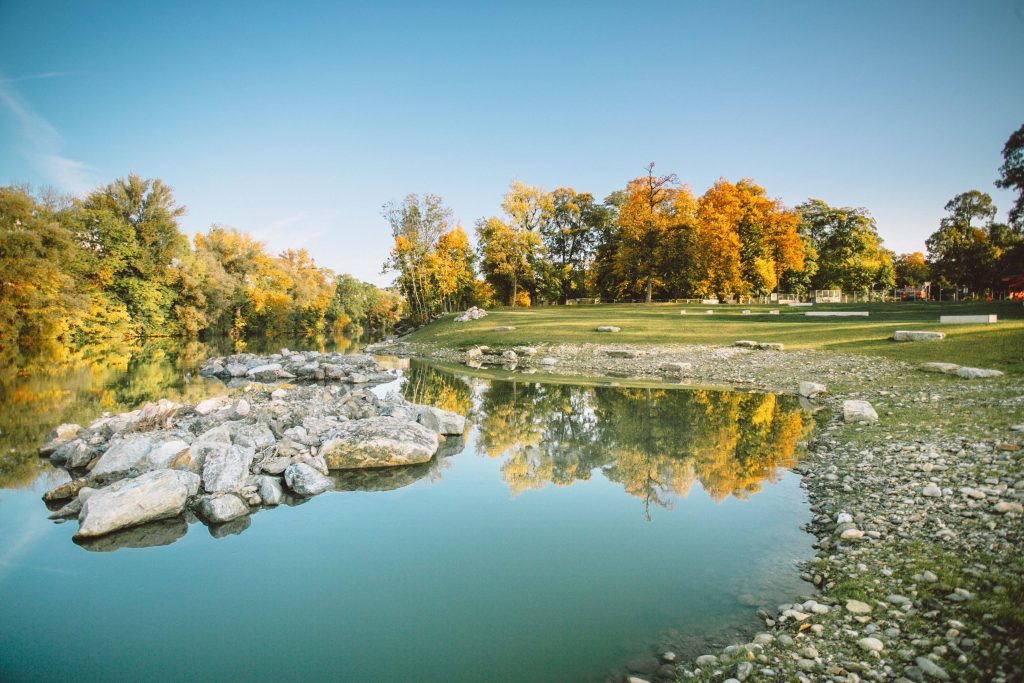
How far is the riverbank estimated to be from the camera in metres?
3.98

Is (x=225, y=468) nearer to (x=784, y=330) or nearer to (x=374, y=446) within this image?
(x=374, y=446)

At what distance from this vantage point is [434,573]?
638 centimetres

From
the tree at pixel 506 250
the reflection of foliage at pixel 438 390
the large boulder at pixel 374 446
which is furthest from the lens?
the tree at pixel 506 250

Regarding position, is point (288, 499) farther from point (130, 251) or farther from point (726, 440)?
point (130, 251)

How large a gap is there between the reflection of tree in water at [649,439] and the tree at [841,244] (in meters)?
64.0

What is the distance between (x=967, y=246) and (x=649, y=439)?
79154 millimetres

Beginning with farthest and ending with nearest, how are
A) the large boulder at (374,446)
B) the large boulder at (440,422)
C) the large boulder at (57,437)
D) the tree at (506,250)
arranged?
the tree at (506,250), the large boulder at (440,422), the large boulder at (57,437), the large boulder at (374,446)

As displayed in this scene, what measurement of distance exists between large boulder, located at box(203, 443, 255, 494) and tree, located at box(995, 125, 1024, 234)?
166 feet

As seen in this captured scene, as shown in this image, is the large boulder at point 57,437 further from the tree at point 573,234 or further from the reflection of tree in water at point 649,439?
the tree at point 573,234

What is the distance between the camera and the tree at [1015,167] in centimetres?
3534

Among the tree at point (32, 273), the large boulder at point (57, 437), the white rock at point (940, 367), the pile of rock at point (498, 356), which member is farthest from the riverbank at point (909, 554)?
the tree at point (32, 273)

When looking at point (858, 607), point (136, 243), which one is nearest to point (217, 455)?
point (858, 607)

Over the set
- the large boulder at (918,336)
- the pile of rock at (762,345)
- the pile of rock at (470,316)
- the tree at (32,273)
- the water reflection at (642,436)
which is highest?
the tree at (32,273)

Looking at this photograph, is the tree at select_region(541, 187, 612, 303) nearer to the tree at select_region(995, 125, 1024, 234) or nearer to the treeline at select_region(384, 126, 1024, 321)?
the treeline at select_region(384, 126, 1024, 321)
